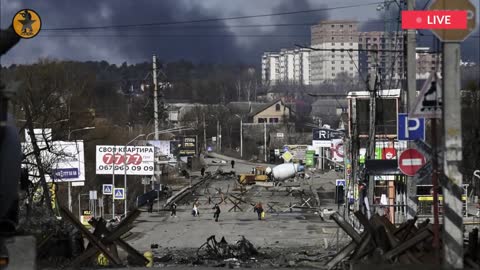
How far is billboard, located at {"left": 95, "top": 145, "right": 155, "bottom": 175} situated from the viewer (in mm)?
77375

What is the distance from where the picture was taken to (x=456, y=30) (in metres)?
15.1

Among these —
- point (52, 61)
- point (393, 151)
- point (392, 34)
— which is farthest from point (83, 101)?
point (392, 34)

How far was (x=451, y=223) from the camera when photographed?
48.8 feet

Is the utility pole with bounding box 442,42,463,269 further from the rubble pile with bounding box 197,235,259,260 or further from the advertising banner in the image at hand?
the advertising banner

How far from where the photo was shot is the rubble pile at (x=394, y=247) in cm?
1644

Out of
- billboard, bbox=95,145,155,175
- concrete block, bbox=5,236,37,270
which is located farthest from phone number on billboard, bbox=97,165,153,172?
concrete block, bbox=5,236,37,270

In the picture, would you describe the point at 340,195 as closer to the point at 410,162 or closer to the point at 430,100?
the point at 410,162

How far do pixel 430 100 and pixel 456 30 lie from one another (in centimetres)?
127

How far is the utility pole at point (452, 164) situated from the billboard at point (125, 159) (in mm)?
63470

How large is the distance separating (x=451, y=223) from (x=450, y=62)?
274cm

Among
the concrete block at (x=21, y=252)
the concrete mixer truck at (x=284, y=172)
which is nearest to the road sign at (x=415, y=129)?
the concrete block at (x=21, y=252)

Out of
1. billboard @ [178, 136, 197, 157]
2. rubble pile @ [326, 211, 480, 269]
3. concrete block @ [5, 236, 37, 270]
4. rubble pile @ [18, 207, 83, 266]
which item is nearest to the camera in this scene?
concrete block @ [5, 236, 37, 270]

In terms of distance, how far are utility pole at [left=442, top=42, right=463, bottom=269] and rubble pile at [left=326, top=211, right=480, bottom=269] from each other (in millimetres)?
461

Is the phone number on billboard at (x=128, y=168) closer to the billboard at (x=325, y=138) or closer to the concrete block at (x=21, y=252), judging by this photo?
the billboard at (x=325, y=138)
